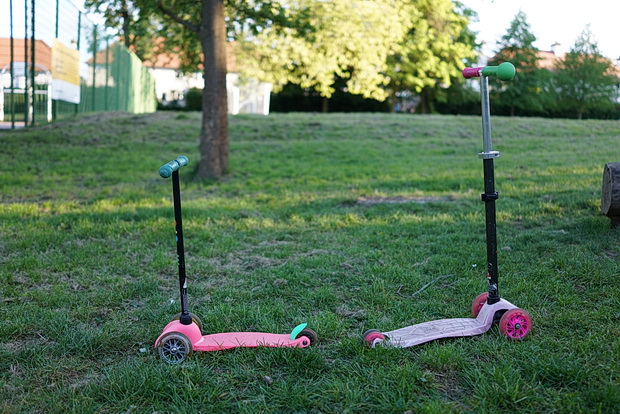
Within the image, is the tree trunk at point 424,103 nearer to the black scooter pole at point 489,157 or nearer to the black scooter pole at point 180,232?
the black scooter pole at point 489,157

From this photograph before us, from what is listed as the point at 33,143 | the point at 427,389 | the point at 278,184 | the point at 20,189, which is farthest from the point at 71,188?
the point at 427,389

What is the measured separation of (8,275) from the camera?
4.35m

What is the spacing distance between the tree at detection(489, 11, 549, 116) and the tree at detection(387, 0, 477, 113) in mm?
10328

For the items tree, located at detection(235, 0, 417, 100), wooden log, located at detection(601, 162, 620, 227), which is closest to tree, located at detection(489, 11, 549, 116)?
tree, located at detection(235, 0, 417, 100)

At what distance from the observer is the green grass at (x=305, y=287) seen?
2654mm

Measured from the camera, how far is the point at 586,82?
145ft

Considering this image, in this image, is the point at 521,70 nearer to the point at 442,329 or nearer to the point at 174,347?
the point at 442,329

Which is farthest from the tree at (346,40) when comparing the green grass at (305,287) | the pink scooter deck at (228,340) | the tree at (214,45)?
the pink scooter deck at (228,340)

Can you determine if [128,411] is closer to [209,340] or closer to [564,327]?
[209,340]

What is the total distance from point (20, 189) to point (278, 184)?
4092 millimetres

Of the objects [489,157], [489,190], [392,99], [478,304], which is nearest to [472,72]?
[489,157]

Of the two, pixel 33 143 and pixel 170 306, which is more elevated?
pixel 33 143

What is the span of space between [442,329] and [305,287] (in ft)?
4.33

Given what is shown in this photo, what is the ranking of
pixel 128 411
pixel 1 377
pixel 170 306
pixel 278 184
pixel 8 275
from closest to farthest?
pixel 128 411
pixel 1 377
pixel 170 306
pixel 8 275
pixel 278 184
